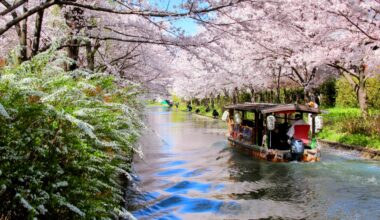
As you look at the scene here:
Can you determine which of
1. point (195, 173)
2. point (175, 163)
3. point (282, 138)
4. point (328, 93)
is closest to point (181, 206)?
point (195, 173)

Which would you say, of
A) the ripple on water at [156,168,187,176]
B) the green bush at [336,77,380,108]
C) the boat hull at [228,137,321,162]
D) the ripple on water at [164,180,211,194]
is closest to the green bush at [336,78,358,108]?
A: the green bush at [336,77,380,108]

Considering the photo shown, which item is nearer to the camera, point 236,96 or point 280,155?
point 280,155

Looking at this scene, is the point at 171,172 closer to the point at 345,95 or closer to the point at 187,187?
the point at 187,187

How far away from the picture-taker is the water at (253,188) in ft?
32.5

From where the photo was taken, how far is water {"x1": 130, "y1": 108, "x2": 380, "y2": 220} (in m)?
9.91

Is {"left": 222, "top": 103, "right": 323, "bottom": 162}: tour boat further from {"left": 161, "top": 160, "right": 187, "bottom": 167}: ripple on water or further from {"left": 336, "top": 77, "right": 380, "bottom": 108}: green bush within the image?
{"left": 336, "top": 77, "right": 380, "bottom": 108}: green bush

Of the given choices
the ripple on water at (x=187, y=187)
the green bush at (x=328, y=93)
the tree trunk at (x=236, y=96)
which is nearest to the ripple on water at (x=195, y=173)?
the ripple on water at (x=187, y=187)

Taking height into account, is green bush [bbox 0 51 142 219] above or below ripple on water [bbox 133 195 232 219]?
above

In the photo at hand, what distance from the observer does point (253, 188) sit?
12.6 metres

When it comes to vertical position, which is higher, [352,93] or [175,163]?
[352,93]

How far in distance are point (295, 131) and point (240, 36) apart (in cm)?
1052

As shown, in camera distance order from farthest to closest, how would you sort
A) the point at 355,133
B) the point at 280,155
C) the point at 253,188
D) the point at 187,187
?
the point at 355,133, the point at 280,155, the point at 187,187, the point at 253,188

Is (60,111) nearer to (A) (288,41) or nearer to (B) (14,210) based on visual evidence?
(B) (14,210)

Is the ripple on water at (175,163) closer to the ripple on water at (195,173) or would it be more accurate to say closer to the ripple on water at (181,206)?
the ripple on water at (195,173)
